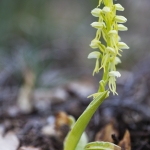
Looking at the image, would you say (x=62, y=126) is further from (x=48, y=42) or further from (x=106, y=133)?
(x=48, y=42)

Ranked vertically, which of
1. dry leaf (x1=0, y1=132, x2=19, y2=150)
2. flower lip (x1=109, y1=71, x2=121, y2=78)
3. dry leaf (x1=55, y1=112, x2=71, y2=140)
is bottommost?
dry leaf (x1=0, y1=132, x2=19, y2=150)

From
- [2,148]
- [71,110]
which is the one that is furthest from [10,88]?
[2,148]

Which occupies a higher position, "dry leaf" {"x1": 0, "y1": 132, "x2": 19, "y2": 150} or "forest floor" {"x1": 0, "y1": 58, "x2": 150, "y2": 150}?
"forest floor" {"x1": 0, "y1": 58, "x2": 150, "y2": 150}

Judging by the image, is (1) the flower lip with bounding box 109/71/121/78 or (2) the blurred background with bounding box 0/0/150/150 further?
(2) the blurred background with bounding box 0/0/150/150

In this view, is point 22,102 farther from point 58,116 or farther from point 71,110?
point 58,116

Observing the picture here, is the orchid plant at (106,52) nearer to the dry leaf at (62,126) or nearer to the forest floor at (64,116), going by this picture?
the forest floor at (64,116)

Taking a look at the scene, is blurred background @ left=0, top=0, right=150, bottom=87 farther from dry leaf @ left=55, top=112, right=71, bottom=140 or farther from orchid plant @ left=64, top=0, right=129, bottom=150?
orchid plant @ left=64, top=0, right=129, bottom=150

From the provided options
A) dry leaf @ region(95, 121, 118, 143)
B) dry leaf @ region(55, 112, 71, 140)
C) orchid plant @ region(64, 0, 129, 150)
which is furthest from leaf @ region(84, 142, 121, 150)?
dry leaf @ region(55, 112, 71, 140)
